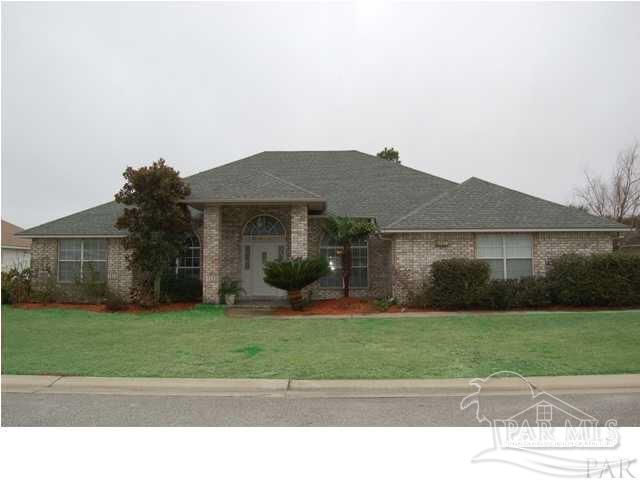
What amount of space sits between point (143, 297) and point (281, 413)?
38.3 feet

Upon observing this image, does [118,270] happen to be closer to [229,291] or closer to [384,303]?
[229,291]

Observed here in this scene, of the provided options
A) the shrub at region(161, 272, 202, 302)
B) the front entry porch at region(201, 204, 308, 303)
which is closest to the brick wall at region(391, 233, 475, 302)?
the front entry porch at region(201, 204, 308, 303)

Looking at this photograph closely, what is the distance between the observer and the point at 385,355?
877 cm

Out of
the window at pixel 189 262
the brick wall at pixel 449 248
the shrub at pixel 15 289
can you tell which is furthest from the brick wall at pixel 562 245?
the shrub at pixel 15 289

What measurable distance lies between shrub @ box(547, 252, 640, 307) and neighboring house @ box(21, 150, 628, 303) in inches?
48.8

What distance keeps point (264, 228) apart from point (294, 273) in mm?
4367

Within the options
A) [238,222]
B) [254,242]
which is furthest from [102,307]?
[254,242]

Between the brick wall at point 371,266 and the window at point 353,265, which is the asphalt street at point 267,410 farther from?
the window at point 353,265

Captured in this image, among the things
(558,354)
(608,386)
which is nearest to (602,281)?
(558,354)

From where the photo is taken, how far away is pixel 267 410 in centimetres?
600

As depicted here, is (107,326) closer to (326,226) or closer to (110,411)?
(110,411)

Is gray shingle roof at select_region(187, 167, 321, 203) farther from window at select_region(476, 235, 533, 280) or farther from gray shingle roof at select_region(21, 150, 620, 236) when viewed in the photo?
window at select_region(476, 235, 533, 280)

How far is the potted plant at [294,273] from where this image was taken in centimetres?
1524

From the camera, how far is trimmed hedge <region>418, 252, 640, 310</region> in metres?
14.6
